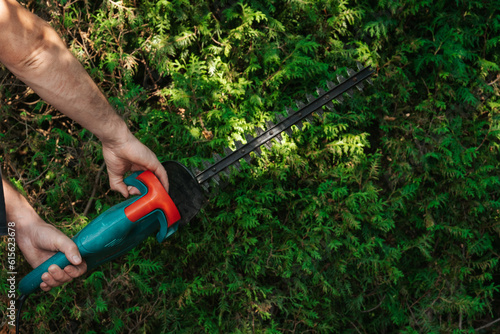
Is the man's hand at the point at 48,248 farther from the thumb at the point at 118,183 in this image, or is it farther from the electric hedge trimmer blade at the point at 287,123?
the electric hedge trimmer blade at the point at 287,123

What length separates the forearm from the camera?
1.63 meters

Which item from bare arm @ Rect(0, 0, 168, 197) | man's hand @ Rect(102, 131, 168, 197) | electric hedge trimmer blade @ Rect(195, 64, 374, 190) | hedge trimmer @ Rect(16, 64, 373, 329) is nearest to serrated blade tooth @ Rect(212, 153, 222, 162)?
electric hedge trimmer blade @ Rect(195, 64, 374, 190)

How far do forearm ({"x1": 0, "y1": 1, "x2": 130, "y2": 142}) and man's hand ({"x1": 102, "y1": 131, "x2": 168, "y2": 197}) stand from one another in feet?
0.50

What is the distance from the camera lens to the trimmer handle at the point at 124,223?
2.14m

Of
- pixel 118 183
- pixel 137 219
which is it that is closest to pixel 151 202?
pixel 137 219

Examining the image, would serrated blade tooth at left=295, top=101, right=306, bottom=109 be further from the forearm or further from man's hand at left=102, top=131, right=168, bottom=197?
the forearm

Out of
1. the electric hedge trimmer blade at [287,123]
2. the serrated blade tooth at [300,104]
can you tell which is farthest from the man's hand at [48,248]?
the serrated blade tooth at [300,104]

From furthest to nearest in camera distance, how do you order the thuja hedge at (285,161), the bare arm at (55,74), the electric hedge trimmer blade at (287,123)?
the thuja hedge at (285,161)
the electric hedge trimmer blade at (287,123)
the bare arm at (55,74)

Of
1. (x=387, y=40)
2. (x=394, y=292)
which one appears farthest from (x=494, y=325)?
(x=387, y=40)

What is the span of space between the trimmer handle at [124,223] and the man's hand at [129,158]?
6 cm

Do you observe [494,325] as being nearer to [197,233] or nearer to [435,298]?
[435,298]

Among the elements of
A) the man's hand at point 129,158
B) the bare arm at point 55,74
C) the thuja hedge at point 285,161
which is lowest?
the thuja hedge at point 285,161

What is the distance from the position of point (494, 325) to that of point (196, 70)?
323 cm

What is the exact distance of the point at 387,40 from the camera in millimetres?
3139
